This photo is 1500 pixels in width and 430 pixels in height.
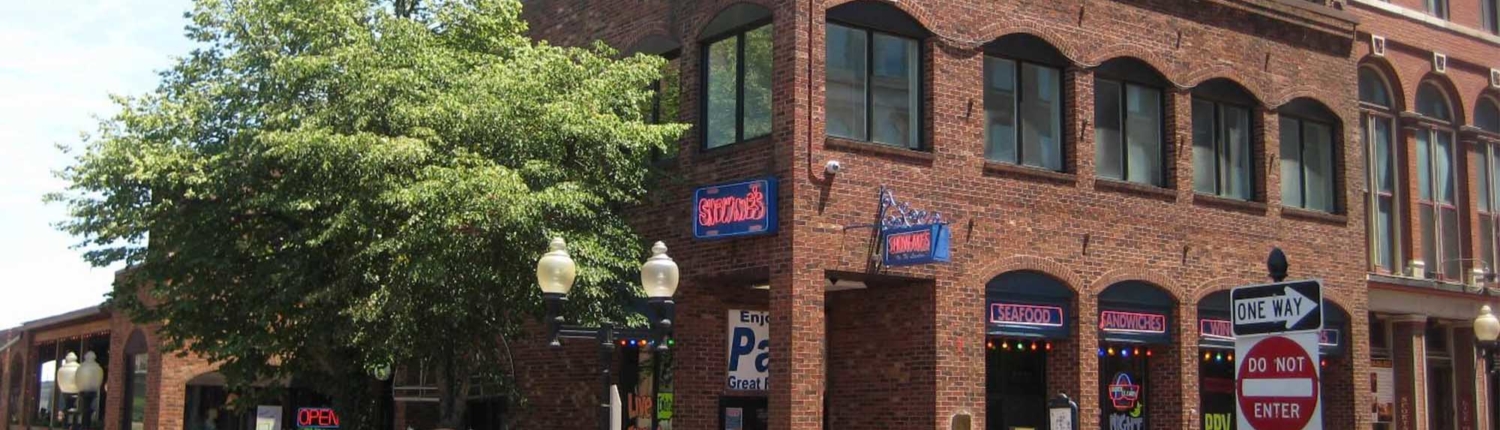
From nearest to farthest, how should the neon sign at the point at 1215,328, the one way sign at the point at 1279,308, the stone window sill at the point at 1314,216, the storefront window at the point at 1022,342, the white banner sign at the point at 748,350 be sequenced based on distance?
the one way sign at the point at 1279,308
the white banner sign at the point at 748,350
the storefront window at the point at 1022,342
the neon sign at the point at 1215,328
the stone window sill at the point at 1314,216

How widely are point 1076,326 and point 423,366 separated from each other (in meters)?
9.37

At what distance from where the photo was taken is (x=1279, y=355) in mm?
10117

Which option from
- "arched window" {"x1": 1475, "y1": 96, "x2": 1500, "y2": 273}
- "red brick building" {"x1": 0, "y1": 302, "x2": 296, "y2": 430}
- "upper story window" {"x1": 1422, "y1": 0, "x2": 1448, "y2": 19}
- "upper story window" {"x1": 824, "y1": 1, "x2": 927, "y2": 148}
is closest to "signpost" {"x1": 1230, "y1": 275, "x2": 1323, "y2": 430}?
"upper story window" {"x1": 824, "y1": 1, "x2": 927, "y2": 148}

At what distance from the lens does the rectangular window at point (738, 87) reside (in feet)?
71.6

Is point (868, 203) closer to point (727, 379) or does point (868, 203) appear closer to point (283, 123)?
point (727, 379)

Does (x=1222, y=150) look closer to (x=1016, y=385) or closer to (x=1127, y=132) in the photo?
(x=1127, y=132)

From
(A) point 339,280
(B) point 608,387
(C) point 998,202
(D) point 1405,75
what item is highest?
(D) point 1405,75

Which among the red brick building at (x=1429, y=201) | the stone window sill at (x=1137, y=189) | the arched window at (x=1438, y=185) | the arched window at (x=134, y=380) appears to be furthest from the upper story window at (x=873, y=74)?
the arched window at (x=134, y=380)

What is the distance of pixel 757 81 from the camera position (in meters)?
22.0

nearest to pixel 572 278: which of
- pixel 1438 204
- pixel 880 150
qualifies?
pixel 880 150

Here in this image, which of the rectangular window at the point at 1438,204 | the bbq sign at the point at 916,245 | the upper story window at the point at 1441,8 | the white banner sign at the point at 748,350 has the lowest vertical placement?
the white banner sign at the point at 748,350

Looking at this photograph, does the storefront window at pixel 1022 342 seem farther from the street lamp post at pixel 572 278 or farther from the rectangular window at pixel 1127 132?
the street lamp post at pixel 572 278

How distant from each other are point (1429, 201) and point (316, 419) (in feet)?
70.0

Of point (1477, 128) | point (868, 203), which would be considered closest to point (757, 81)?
point (868, 203)
